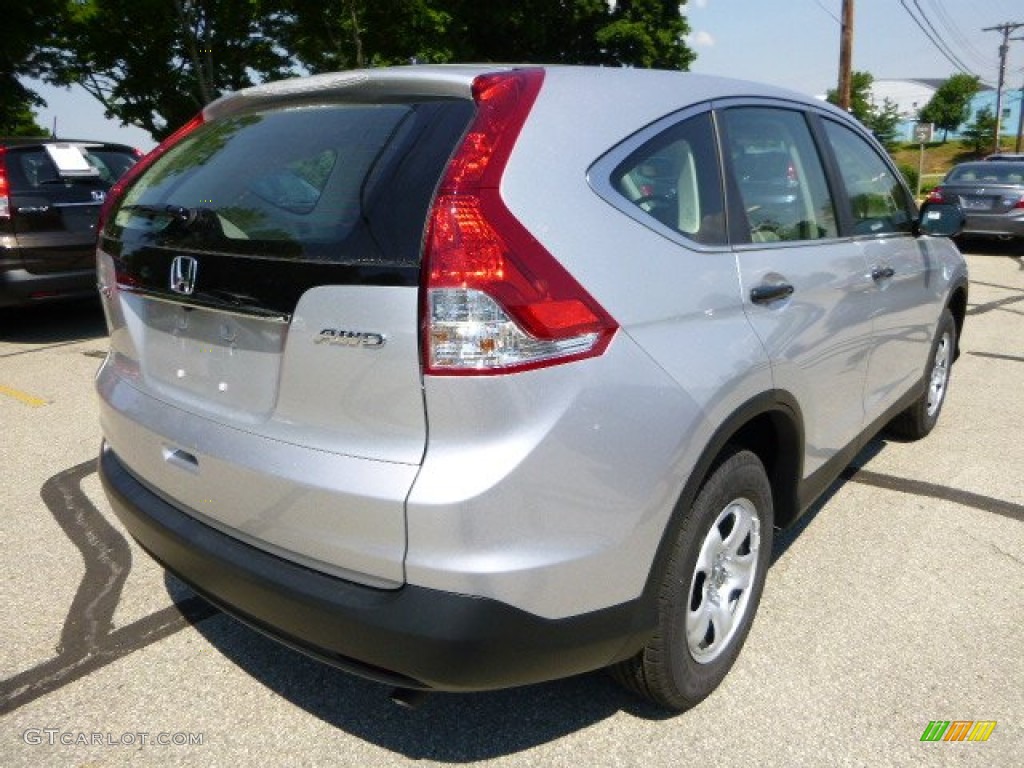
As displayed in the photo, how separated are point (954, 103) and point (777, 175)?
85930mm

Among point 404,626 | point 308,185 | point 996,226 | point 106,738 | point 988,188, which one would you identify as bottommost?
point 996,226

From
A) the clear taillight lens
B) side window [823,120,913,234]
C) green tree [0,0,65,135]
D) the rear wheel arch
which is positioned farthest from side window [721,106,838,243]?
green tree [0,0,65,135]

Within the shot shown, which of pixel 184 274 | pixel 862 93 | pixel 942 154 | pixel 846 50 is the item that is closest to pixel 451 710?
pixel 184 274

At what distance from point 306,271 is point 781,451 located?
1.62 metres

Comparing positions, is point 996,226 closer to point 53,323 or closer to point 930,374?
point 930,374

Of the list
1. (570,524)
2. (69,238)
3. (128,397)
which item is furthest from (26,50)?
(570,524)

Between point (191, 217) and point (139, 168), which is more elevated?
point (139, 168)

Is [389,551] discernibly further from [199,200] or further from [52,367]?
[52,367]

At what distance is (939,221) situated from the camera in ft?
12.0

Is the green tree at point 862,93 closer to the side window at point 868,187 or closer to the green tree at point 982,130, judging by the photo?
the green tree at point 982,130

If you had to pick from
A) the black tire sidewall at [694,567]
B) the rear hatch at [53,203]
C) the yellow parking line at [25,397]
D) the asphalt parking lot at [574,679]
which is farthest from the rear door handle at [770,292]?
the rear hatch at [53,203]

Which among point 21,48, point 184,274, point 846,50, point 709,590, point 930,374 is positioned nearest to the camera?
point 184,274

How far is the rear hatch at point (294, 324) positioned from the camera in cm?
170

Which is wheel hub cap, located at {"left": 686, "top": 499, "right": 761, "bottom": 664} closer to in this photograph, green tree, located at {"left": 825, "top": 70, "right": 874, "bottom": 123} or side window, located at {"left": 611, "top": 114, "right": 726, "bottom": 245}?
side window, located at {"left": 611, "top": 114, "right": 726, "bottom": 245}
